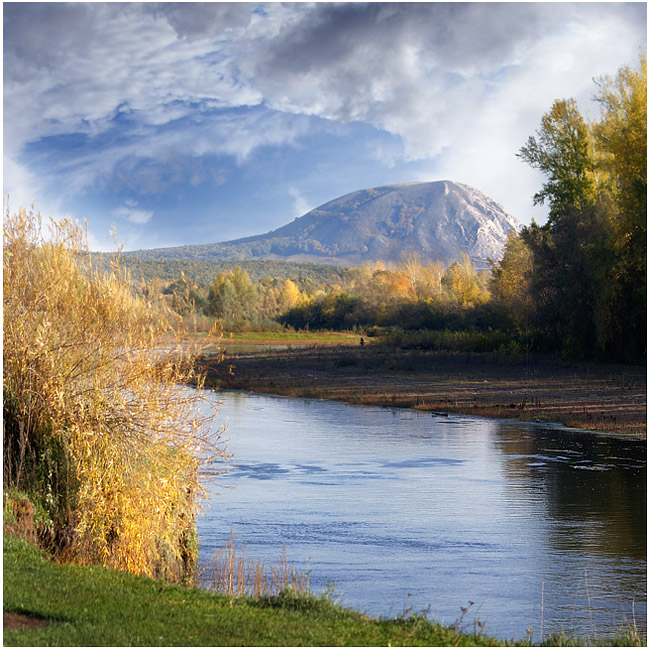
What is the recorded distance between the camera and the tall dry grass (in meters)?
9.52

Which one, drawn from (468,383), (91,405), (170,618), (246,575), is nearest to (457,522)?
(246,575)

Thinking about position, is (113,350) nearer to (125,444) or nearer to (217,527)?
(125,444)

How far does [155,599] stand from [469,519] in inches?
277

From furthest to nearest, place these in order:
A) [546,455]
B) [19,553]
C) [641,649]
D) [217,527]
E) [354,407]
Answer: [354,407]
[546,455]
[217,527]
[19,553]
[641,649]

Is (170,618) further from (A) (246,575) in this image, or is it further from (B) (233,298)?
(B) (233,298)

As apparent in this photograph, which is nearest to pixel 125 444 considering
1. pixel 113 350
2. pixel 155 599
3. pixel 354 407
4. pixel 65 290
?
pixel 113 350

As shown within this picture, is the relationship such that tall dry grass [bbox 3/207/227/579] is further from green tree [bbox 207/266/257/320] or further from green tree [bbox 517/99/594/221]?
green tree [bbox 207/266/257/320]

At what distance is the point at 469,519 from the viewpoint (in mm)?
13172

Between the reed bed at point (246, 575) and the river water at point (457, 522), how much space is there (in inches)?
10.3

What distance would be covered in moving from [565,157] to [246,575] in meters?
34.8

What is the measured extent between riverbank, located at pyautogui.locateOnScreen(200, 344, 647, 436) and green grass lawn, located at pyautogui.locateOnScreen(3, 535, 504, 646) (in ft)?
36.8

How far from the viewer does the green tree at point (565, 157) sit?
1588 inches

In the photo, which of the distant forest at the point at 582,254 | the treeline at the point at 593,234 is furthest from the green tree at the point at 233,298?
the treeline at the point at 593,234

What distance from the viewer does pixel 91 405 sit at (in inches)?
384
